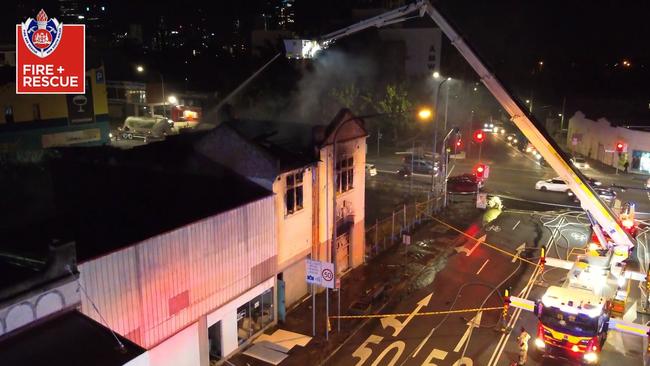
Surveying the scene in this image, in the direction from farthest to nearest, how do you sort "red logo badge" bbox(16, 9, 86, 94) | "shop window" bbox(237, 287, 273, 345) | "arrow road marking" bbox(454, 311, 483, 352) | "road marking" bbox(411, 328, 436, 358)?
"red logo badge" bbox(16, 9, 86, 94) → "arrow road marking" bbox(454, 311, 483, 352) → "shop window" bbox(237, 287, 273, 345) → "road marking" bbox(411, 328, 436, 358)

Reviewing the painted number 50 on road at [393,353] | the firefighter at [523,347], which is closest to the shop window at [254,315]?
the painted number 50 on road at [393,353]

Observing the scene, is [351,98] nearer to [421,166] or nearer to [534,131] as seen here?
[421,166]

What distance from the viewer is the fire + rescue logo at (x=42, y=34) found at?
27.6 m

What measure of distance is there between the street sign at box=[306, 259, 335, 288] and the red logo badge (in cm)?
2036

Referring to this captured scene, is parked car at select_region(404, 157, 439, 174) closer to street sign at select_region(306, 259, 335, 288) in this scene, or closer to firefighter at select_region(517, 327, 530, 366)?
street sign at select_region(306, 259, 335, 288)

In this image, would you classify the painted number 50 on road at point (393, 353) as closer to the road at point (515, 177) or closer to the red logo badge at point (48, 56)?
the road at point (515, 177)

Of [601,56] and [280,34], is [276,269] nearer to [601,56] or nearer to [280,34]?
[280,34]

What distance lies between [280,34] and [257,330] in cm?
6509

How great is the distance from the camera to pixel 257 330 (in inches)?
742

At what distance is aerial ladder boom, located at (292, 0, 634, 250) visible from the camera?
68.6 feet

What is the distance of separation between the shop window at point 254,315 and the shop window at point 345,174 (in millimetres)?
6000

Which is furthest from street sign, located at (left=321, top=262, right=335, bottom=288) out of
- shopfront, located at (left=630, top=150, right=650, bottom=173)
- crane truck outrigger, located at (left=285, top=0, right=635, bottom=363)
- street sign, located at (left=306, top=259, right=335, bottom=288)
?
shopfront, located at (left=630, top=150, right=650, bottom=173)

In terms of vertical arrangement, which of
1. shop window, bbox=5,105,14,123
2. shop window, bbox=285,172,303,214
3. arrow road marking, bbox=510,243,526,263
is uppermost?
shop window, bbox=5,105,14,123

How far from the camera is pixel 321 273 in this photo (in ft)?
57.8
